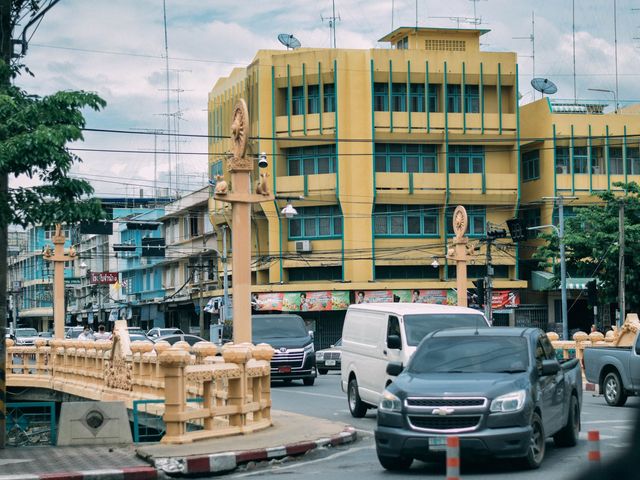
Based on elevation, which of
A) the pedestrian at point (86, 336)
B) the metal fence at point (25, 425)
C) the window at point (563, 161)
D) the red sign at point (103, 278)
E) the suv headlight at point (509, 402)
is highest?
the window at point (563, 161)

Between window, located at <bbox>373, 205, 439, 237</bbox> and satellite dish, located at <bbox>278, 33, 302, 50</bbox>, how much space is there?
1121 centimetres

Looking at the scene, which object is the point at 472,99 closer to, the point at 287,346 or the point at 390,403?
the point at 287,346

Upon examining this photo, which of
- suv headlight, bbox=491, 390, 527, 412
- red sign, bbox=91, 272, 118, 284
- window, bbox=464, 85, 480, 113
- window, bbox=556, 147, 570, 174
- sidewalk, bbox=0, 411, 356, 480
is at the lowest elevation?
sidewalk, bbox=0, 411, 356, 480

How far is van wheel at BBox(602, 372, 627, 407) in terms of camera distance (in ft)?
78.4

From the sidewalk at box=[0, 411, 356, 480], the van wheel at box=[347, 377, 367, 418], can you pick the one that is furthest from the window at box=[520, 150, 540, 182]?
the sidewalk at box=[0, 411, 356, 480]

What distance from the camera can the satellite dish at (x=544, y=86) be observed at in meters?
66.2

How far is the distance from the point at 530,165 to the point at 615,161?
480cm

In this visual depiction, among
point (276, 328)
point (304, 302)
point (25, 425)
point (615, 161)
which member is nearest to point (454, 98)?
point (615, 161)

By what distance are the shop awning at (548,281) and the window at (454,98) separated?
1043cm

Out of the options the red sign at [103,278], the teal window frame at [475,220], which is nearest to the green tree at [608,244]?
the teal window frame at [475,220]

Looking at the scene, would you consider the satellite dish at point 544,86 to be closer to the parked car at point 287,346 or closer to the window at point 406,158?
the window at point 406,158

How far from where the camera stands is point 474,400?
12414 millimetres

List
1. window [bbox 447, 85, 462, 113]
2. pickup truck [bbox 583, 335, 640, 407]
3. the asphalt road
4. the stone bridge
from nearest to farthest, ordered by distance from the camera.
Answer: the asphalt road < the stone bridge < pickup truck [bbox 583, 335, 640, 407] < window [bbox 447, 85, 462, 113]

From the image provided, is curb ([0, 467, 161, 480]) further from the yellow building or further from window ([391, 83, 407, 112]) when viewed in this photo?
window ([391, 83, 407, 112])
